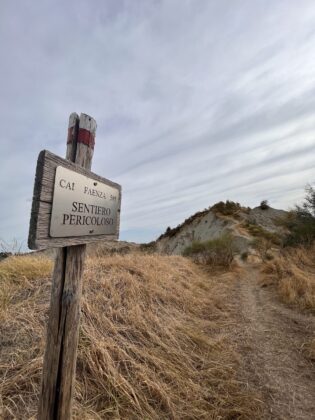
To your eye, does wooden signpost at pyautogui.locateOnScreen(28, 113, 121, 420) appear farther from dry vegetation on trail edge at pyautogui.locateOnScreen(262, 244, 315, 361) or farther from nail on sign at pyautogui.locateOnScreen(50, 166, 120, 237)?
dry vegetation on trail edge at pyautogui.locateOnScreen(262, 244, 315, 361)

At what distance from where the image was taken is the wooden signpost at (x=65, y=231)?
138 centimetres

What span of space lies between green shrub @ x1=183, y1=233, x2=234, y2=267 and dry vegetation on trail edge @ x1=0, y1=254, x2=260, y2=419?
755 cm

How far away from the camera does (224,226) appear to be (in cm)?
1927

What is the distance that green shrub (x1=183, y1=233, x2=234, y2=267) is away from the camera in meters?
12.2

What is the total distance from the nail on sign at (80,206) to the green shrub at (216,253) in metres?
10.6

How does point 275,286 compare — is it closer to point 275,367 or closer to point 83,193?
point 275,367

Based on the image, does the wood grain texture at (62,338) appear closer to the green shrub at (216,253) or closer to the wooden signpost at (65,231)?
the wooden signpost at (65,231)

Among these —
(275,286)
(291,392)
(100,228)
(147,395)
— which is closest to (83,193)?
(100,228)

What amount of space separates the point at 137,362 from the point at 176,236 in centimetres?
2140

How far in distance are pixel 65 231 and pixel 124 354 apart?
199 centimetres

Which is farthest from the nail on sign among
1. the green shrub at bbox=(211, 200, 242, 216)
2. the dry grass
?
the green shrub at bbox=(211, 200, 242, 216)

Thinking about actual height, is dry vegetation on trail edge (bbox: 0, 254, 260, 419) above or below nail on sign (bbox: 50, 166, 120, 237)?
below

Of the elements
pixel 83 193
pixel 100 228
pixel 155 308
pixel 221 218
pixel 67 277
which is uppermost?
pixel 221 218

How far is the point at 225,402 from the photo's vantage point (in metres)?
2.63
